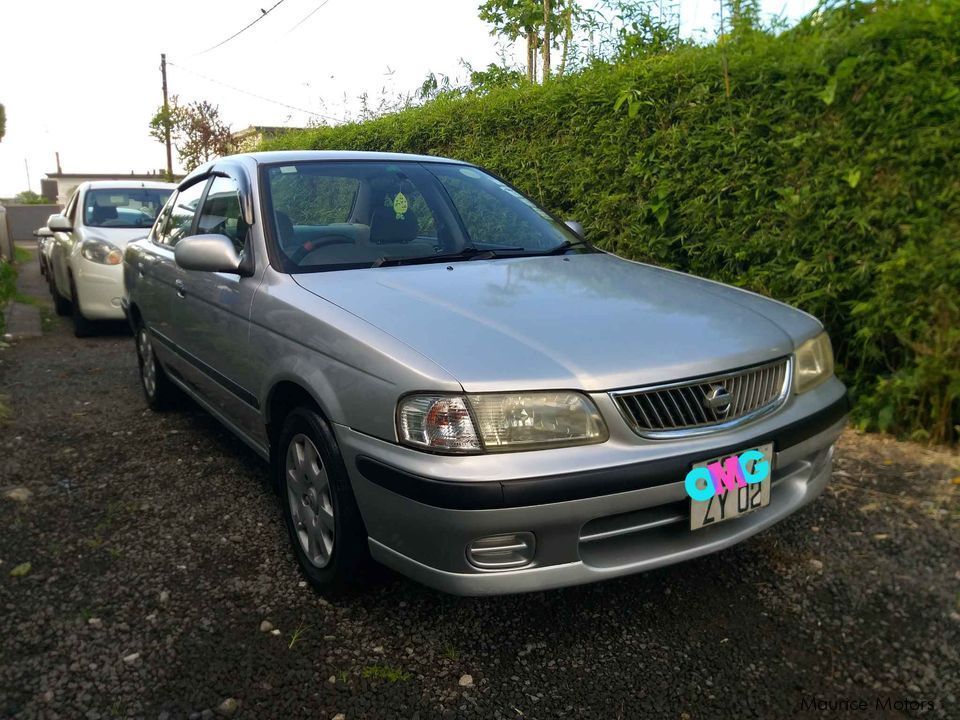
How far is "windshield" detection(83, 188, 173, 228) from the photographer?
8.11m

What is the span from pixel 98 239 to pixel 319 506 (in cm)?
609

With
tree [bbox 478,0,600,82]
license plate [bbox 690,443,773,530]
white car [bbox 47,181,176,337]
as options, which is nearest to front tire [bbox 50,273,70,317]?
white car [bbox 47,181,176,337]

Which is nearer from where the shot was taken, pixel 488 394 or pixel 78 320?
pixel 488 394

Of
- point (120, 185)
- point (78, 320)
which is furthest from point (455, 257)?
point (120, 185)

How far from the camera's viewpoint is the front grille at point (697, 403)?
2.17 metres

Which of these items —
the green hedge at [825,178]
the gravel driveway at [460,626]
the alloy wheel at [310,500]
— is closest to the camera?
the gravel driveway at [460,626]

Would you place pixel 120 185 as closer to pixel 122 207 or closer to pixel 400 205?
pixel 122 207

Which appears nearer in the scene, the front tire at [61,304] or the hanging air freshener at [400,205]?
the hanging air freshener at [400,205]

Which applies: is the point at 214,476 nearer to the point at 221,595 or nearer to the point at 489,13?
the point at 221,595

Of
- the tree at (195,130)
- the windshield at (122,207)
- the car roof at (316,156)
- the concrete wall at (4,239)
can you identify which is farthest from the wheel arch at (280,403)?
the tree at (195,130)

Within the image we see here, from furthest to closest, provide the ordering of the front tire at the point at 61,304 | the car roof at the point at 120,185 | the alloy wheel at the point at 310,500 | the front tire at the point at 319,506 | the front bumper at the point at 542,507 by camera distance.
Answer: the front tire at the point at 61,304, the car roof at the point at 120,185, the alloy wheel at the point at 310,500, the front tire at the point at 319,506, the front bumper at the point at 542,507

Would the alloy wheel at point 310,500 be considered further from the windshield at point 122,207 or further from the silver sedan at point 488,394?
the windshield at point 122,207

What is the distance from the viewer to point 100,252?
297 inches

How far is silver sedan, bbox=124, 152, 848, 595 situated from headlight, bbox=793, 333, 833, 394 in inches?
0.4
